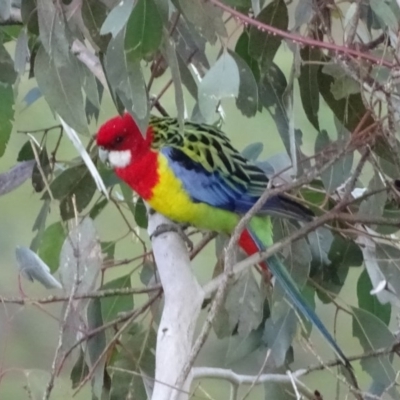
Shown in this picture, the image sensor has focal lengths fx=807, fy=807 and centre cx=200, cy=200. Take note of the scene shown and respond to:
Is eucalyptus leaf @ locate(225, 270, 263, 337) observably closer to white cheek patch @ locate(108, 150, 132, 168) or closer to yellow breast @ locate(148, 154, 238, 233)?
yellow breast @ locate(148, 154, 238, 233)

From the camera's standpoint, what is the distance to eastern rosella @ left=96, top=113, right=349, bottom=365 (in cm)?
129

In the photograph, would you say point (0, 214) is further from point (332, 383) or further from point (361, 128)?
point (361, 128)

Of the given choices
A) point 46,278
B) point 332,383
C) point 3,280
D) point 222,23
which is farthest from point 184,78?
point 3,280

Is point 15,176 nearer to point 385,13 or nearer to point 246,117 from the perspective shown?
point 246,117

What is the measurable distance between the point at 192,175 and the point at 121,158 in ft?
0.40

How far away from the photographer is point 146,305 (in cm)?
116

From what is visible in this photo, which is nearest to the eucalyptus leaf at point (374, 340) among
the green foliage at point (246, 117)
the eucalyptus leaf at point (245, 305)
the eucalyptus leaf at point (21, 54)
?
the green foliage at point (246, 117)

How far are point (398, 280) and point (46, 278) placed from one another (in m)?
0.50

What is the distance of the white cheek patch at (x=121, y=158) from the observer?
1.31 meters

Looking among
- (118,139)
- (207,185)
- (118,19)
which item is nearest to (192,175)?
(207,185)

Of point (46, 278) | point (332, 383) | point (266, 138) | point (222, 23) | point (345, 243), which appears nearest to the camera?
point (222, 23)

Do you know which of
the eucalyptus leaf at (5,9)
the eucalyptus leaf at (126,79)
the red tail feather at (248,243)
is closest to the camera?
the eucalyptus leaf at (126,79)

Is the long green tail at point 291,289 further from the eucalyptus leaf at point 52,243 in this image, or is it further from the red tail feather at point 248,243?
the eucalyptus leaf at point 52,243

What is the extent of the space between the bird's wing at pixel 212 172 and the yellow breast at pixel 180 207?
0.04 ft
